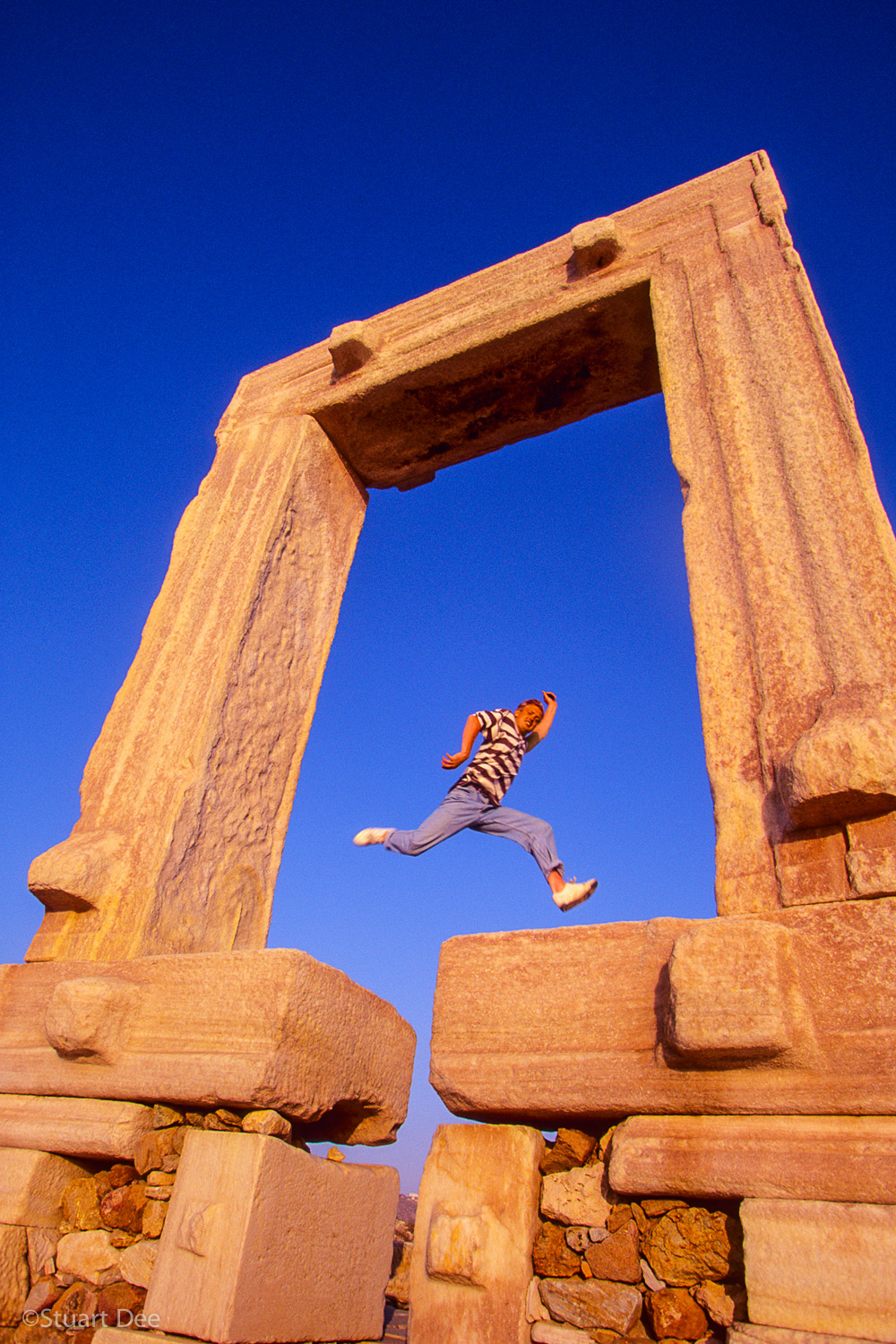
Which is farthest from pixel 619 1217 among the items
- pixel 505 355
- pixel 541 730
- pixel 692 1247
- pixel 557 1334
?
pixel 505 355

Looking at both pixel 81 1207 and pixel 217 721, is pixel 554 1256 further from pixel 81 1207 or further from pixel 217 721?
pixel 217 721

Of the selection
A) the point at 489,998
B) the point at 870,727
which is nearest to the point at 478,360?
the point at 870,727

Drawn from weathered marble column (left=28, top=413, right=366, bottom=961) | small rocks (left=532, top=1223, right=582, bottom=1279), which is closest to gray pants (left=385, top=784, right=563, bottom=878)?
weathered marble column (left=28, top=413, right=366, bottom=961)

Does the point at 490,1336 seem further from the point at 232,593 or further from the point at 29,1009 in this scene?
the point at 232,593

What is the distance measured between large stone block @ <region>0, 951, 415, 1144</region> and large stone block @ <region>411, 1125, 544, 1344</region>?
49 centimetres

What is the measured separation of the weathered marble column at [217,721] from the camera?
3.36 m

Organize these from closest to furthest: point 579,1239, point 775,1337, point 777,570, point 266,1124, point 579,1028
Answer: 1. point 775,1337
2. point 579,1239
3. point 579,1028
4. point 266,1124
5. point 777,570

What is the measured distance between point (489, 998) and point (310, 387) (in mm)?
3921

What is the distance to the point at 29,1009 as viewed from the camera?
3090mm

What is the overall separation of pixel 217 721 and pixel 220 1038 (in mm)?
1635

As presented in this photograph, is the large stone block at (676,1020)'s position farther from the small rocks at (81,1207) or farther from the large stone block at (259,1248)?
the small rocks at (81,1207)

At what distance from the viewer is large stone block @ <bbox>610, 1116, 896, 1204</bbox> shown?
5.95ft

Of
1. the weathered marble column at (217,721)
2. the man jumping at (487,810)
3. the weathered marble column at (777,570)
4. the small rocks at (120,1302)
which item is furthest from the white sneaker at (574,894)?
the small rocks at (120,1302)

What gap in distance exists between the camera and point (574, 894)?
3320 millimetres
